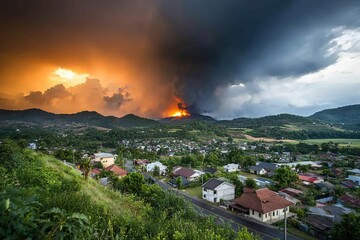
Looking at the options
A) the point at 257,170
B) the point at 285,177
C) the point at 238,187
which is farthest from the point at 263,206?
the point at 257,170

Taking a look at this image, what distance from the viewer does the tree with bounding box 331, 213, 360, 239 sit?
1731cm

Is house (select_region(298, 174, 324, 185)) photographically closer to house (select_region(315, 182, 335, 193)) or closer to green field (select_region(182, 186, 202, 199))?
house (select_region(315, 182, 335, 193))

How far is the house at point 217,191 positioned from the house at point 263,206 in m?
4.92

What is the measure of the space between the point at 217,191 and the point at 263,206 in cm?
886

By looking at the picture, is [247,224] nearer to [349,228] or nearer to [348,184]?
[349,228]

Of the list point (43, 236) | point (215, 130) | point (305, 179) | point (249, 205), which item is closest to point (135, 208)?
point (43, 236)

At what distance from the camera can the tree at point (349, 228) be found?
17.3m

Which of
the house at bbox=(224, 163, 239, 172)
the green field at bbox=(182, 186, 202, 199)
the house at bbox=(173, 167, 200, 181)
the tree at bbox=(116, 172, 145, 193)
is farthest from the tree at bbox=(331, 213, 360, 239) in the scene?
the house at bbox=(224, 163, 239, 172)

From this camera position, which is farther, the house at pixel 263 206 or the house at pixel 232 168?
the house at pixel 232 168

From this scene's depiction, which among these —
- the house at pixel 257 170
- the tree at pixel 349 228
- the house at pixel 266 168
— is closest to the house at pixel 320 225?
the tree at pixel 349 228

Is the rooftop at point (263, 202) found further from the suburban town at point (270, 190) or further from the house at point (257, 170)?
the house at point (257, 170)

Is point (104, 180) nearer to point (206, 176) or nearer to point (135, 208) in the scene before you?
point (206, 176)

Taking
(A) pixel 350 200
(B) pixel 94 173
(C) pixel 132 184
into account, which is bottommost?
(A) pixel 350 200

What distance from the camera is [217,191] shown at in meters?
32.8
